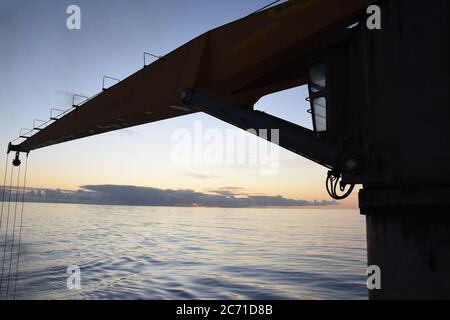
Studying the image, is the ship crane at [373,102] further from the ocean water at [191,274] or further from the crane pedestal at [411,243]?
the ocean water at [191,274]

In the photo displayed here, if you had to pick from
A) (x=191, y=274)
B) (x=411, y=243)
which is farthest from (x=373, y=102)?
(x=191, y=274)

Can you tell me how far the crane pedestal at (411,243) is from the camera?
19.9 feet

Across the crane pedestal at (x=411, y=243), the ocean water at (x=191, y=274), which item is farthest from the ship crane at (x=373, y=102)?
the ocean water at (x=191, y=274)

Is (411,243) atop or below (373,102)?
below

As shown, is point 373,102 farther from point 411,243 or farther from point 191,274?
point 191,274

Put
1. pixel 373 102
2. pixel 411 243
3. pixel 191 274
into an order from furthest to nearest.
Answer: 1. pixel 191 274
2. pixel 373 102
3. pixel 411 243

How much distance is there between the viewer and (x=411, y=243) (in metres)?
6.36

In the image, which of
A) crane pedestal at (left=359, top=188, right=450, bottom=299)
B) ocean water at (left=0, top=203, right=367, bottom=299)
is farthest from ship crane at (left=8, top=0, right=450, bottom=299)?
ocean water at (left=0, top=203, right=367, bottom=299)

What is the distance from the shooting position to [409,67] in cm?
670

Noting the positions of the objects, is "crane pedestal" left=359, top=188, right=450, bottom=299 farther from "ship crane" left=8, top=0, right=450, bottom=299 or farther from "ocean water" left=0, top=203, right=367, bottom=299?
"ocean water" left=0, top=203, right=367, bottom=299

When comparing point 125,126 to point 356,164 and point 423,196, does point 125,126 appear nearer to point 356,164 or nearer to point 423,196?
point 356,164

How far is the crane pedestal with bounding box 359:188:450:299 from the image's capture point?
6055 millimetres

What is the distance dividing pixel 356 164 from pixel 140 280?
19.4 m
